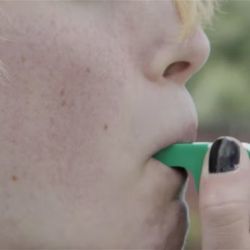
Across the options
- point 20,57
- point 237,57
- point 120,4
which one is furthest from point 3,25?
point 237,57

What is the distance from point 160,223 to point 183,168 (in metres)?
0.09

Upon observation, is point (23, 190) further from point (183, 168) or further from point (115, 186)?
point (183, 168)

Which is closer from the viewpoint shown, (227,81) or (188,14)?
(188,14)

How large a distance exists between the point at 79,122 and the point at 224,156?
0.20 meters

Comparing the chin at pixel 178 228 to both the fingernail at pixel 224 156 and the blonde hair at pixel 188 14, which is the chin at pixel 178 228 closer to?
the fingernail at pixel 224 156

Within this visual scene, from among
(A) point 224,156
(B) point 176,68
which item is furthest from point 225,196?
(B) point 176,68

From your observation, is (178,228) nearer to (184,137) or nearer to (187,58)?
(184,137)

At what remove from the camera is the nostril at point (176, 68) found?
121cm

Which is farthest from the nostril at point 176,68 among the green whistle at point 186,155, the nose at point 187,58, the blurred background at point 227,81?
the blurred background at point 227,81

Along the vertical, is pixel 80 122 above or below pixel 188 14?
below

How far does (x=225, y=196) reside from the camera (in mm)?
1151

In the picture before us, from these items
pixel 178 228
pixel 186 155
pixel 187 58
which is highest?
pixel 187 58

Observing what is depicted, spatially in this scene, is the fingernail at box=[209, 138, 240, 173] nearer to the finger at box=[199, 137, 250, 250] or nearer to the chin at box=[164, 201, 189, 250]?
the finger at box=[199, 137, 250, 250]

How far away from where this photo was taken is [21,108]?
1146mm
